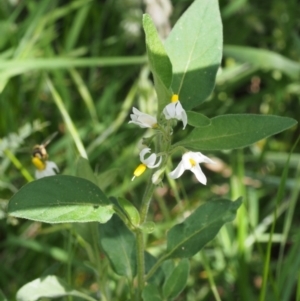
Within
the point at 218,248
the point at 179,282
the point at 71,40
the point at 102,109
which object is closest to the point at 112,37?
the point at 71,40

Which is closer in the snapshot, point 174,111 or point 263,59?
point 174,111

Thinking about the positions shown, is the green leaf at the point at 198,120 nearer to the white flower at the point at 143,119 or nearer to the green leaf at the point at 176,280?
the white flower at the point at 143,119

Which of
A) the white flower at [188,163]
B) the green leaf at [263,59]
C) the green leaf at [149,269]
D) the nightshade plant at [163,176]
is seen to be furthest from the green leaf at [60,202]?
the green leaf at [263,59]

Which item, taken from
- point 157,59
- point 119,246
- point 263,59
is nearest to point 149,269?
point 119,246

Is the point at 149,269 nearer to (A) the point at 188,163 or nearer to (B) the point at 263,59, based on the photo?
(A) the point at 188,163

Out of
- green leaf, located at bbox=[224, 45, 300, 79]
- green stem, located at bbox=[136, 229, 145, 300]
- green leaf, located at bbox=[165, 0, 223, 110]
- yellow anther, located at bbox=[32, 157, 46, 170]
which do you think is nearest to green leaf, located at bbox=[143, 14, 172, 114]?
green leaf, located at bbox=[165, 0, 223, 110]

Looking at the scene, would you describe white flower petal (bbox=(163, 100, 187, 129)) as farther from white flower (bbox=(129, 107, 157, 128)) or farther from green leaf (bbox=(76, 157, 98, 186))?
green leaf (bbox=(76, 157, 98, 186))
